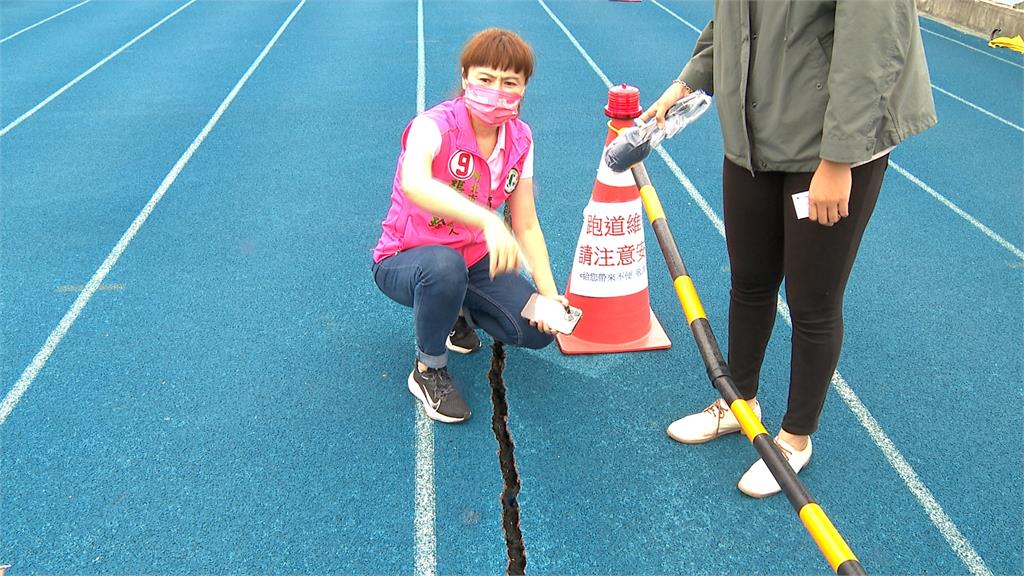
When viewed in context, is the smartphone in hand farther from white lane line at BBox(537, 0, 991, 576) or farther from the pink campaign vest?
white lane line at BBox(537, 0, 991, 576)

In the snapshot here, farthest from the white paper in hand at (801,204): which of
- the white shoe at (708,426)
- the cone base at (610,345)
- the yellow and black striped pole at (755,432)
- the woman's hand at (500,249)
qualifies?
the cone base at (610,345)

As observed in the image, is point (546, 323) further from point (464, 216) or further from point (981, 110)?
point (981, 110)

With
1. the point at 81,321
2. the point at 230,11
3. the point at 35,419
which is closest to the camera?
the point at 35,419

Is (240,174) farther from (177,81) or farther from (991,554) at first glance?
(991,554)

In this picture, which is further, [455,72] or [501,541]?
[455,72]

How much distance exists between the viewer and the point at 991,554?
2246mm

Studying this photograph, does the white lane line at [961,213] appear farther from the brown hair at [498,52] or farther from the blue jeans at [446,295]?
the brown hair at [498,52]

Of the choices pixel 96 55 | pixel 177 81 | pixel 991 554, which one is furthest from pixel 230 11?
pixel 991 554

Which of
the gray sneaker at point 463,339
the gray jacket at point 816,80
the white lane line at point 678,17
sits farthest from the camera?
the white lane line at point 678,17

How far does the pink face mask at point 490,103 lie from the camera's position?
242 centimetres

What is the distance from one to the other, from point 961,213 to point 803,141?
10.8 feet

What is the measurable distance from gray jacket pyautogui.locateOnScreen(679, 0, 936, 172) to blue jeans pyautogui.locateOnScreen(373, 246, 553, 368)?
0.94m

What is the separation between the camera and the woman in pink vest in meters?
2.39

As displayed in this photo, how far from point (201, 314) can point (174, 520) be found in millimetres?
1280
